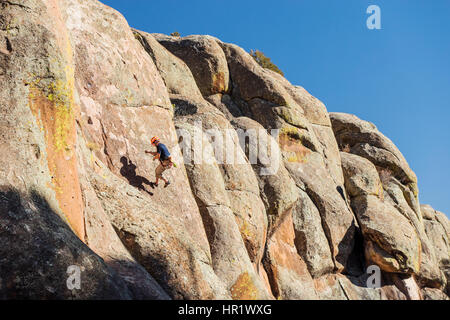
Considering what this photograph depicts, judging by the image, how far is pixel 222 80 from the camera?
2691 centimetres

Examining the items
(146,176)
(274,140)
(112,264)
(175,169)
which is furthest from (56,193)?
(274,140)

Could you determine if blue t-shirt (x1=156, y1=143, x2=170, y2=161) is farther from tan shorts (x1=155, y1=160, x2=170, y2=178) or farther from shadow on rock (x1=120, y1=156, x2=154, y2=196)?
shadow on rock (x1=120, y1=156, x2=154, y2=196)

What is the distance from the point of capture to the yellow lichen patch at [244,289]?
1530 cm

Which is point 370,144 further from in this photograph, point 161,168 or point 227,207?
point 161,168

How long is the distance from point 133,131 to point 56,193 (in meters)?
7.02

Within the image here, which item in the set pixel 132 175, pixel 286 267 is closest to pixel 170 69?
pixel 132 175

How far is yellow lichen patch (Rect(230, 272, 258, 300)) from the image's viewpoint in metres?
15.3

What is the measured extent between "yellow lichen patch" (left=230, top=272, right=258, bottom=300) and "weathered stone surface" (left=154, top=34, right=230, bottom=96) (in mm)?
13252

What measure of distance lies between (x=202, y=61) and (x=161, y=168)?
12.5m

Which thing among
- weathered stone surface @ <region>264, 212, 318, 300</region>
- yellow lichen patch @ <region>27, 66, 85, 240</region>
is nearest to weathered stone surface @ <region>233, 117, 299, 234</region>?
weathered stone surface @ <region>264, 212, 318, 300</region>

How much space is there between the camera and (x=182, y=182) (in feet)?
55.2

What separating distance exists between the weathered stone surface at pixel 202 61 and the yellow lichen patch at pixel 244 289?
43.5 feet

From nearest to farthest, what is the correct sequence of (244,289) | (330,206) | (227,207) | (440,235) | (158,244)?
1. (158,244)
2. (244,289)
3. (227,207)
4. (330,206)
5. (440,235)
